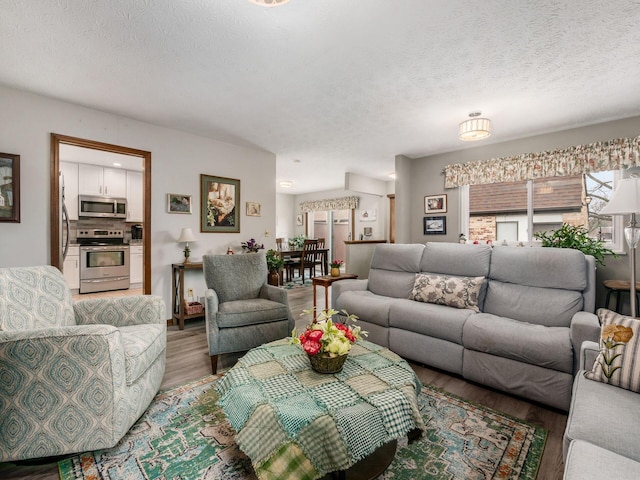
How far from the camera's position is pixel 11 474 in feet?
4.88

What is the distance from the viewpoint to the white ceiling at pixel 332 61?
1.84 m

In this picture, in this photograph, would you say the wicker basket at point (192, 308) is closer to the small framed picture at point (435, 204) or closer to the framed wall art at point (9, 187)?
the framed wall art at point (9, 187)

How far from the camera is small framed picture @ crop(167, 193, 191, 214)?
3955 millimetres

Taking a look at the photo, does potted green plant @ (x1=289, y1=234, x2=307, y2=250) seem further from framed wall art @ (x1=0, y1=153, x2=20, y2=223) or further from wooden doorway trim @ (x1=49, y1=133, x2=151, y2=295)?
framed wall art @ (x1=0, y1=153, x2=20, y2=223)

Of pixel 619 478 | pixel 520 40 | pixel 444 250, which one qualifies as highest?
pixel 520 40

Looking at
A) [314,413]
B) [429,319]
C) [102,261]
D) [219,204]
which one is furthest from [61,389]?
[102,261]

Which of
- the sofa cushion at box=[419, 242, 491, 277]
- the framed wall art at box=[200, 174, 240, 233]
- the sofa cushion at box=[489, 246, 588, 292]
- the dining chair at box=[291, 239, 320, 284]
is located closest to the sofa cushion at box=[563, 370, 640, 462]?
the sofa cushion at box=[489, 246, 588, 292]

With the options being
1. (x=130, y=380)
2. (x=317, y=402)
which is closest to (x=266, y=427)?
(x=317, y=402)

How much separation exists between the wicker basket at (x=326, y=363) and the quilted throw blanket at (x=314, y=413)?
0.03 meters

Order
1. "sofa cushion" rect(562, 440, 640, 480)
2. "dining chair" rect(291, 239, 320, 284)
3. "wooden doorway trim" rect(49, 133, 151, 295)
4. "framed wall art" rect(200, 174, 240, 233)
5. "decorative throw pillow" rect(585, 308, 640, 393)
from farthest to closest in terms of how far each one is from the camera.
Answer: "dining chair" rect(291, 239, 320, 284), "framed wall art" rect(200, 174, 240, 233), "wooden doorway trim" rect(49, 133, 151, 295), "decorative throw pillow" rect(585, 308, 640, 393), "sofa cushion" rect(562, 440, 640, 480)

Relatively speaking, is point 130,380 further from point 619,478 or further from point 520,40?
point 520,40

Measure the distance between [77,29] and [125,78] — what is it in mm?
640

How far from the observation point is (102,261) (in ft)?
18.0

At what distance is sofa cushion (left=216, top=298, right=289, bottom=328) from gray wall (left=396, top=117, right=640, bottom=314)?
316 centimetres
